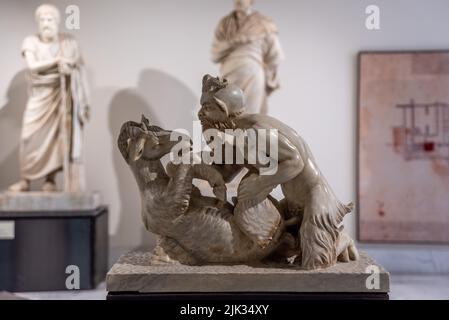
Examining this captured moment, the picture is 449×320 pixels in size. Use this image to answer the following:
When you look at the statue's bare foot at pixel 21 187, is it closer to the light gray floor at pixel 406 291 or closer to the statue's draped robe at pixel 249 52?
the light gray floor at pixel 406 291

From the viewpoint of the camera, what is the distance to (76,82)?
3.86 metres

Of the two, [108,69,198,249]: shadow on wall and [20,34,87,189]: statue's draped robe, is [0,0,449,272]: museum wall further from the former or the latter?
[20,34,87,189]: statue's draped robe

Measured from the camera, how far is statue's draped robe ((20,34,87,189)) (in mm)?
3867

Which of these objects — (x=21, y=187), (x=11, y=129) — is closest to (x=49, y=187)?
(x=21, y=187)

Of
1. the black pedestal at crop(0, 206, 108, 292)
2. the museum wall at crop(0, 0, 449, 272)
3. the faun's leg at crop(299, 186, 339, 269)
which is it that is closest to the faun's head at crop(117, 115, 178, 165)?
the faun's leg at crop(299, 186, 339, 269)

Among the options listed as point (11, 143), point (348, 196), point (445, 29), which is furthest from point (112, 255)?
point (445, 29)

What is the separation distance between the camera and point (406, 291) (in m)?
3.76

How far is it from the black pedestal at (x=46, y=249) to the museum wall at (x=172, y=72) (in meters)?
0.84

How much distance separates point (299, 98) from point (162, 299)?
292 centimetres

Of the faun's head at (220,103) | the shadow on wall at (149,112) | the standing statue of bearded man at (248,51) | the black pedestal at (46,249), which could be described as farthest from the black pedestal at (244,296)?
the shadow on wall at (149,112)

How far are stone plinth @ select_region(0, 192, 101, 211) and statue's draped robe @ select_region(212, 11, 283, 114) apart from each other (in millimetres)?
1296

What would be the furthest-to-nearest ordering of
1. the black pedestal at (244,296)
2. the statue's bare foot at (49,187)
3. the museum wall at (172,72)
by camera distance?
the museum wall at (172,72) → the statue's bare foot at (49,187) → the black pedestal at (244,296)

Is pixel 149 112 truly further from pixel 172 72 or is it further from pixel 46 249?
pixel 46 249

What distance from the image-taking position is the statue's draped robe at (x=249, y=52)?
3953mm
